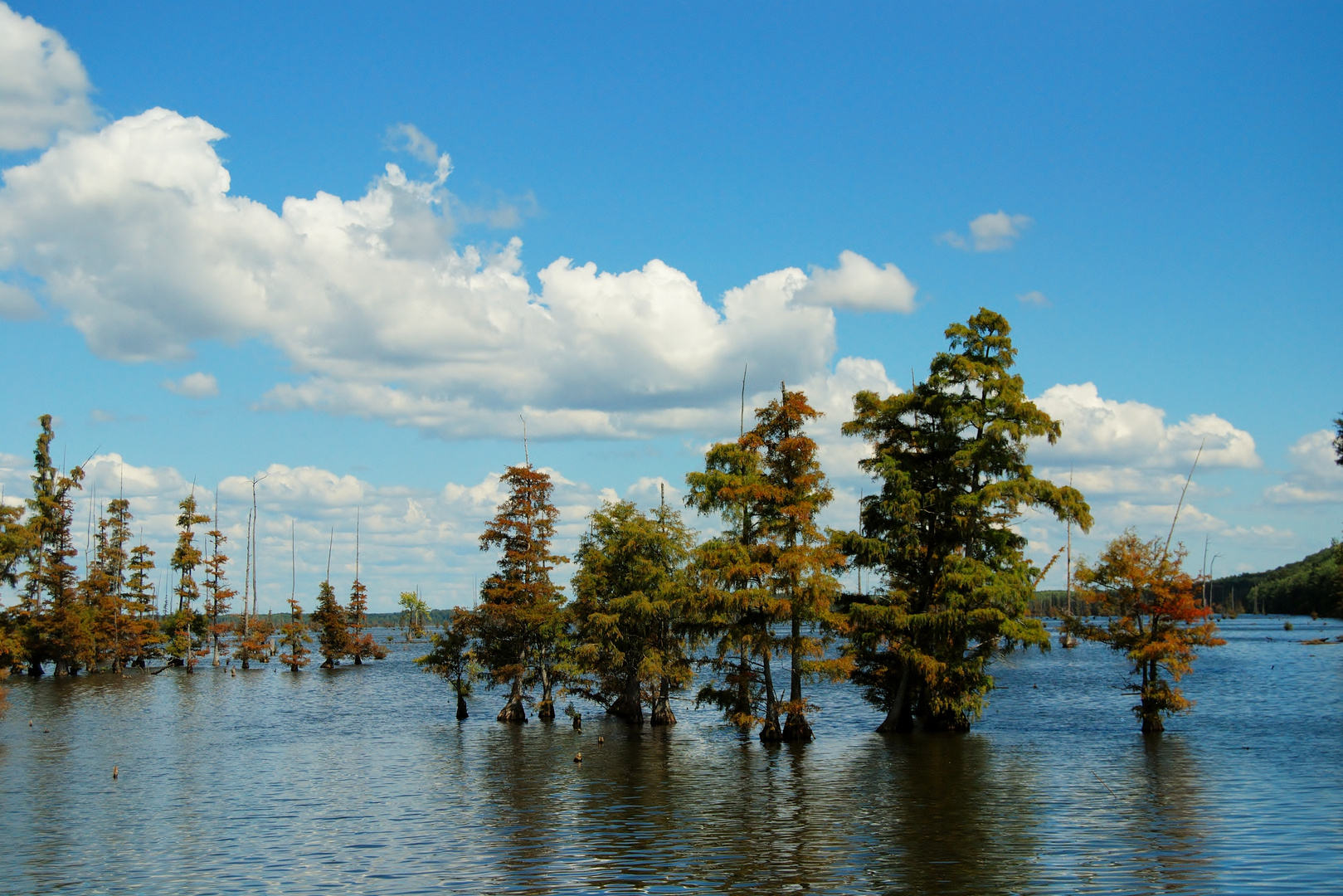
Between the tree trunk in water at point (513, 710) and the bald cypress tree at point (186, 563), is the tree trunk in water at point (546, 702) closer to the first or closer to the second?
the tree trunk in water at point (513, 710)

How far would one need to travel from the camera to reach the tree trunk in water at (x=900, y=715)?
173ft

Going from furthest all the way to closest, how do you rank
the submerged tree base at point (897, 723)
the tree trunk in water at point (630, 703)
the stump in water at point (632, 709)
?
the stump in water at point (632, 709)
the tree trunk in water at point (630, 703)
the submerged tree base at point (897, 723)

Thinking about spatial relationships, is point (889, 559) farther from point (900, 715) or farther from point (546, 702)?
point (546, 702)

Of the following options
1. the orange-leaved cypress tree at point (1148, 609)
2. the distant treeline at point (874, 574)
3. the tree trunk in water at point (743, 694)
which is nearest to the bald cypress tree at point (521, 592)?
the distant treeline at point (874, 574)

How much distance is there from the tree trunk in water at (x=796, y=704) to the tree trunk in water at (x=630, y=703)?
415 inches

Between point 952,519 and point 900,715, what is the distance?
1138 centimetres

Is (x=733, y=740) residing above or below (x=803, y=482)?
below

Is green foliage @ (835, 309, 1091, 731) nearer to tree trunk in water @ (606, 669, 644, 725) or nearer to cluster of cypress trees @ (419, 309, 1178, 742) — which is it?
cluster of cypress trees @ (419, 309, 1178, 742)

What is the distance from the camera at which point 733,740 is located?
54.0m

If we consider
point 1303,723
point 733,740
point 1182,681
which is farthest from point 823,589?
point 1182,681

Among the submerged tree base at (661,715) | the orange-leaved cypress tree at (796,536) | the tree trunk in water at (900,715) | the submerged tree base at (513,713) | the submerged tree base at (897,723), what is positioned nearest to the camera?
the orange-leaved cypress tree at (796,536)

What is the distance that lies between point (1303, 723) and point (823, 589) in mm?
32141

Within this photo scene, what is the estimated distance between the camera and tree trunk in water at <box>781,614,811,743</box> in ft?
152

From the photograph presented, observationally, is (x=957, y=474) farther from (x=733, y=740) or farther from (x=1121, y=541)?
(x=733, y=740)
